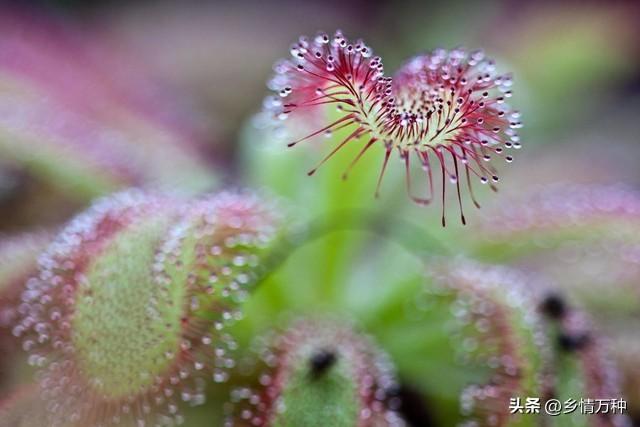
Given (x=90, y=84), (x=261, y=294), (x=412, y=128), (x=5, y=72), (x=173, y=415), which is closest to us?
(x=412, y=128)

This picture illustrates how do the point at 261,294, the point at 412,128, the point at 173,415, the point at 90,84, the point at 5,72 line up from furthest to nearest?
the point at 90,84, the point at 5,72, the point at 261,294, the point at 173,415, the point at 412,128

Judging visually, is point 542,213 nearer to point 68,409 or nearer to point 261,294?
point 261,294

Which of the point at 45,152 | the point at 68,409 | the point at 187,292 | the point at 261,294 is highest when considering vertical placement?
the point at 45,152

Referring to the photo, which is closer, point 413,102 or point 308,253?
point 413,102

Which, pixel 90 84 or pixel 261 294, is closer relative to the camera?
pixel 261 294

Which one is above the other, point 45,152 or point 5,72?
point 5,72

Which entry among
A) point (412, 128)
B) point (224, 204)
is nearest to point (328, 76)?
point (412, 128)

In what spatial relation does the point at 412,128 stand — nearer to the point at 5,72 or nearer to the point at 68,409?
the point at 68,409
